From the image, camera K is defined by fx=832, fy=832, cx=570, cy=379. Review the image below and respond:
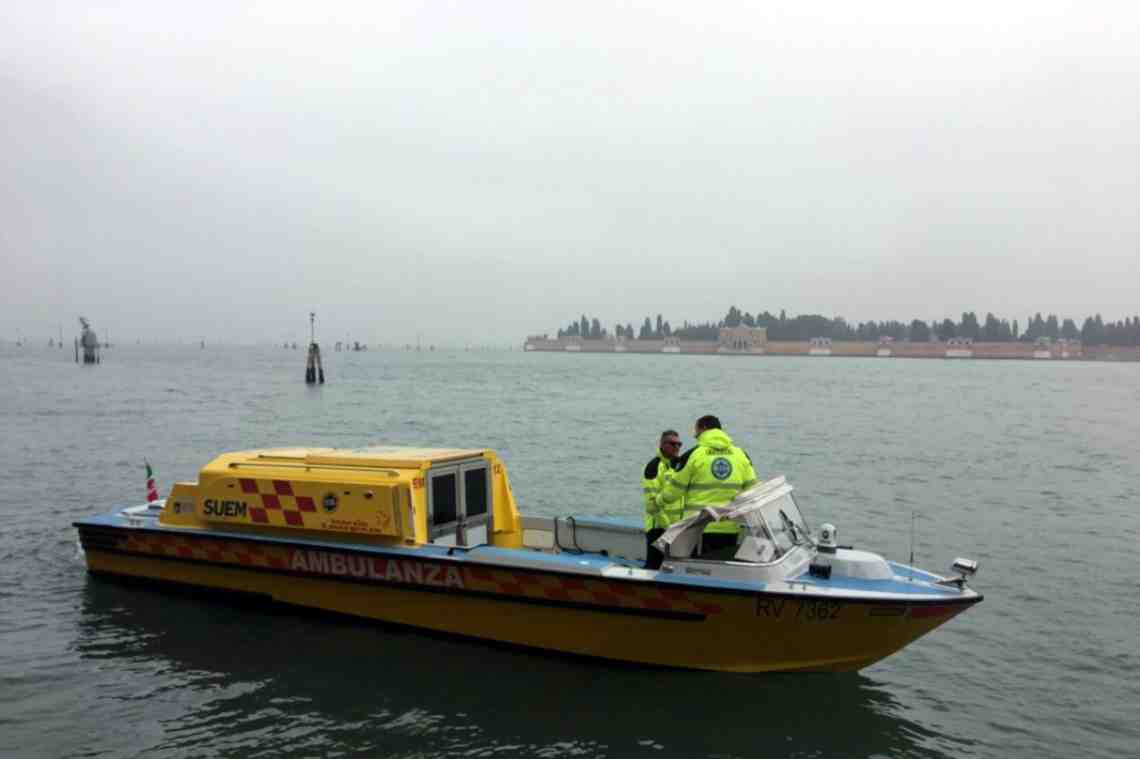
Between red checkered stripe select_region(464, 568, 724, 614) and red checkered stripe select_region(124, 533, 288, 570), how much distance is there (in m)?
2.60

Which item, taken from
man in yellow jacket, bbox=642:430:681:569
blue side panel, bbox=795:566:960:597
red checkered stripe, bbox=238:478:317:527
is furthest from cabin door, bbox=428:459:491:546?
blue side panel, bbox=795:566:960:597

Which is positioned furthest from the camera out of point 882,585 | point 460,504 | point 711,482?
point 460,504

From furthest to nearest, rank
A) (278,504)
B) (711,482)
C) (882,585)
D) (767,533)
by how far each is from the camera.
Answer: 1. (278,504)
2. (711,482)
3. (767,533)
4. (882,585)

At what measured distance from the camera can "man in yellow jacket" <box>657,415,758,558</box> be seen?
26.6 feet

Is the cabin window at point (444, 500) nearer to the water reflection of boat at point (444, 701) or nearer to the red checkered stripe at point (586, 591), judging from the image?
the red checkered stripe at point (586, 591)

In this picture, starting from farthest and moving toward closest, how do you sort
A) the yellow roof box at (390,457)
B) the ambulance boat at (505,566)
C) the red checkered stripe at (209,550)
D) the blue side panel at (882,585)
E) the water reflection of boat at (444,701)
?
the red checkered stripe at (209,550), the yellow roof box at (390,457), the ambulance boat at (505,566), the blue side panel at (882,585), the water reflection of boat at (444,701)

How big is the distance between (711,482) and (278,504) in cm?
490

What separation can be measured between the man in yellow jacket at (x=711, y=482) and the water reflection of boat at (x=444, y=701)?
4.43ft

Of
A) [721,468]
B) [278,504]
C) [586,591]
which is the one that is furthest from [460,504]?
[721,468]

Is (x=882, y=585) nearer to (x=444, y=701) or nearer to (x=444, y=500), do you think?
(x=444, y=701)

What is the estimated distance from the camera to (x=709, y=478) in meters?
8.22

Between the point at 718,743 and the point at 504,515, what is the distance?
402 cm

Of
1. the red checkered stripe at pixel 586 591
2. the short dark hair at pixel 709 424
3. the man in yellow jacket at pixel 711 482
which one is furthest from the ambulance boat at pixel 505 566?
the short dark hair at pixel 709 424

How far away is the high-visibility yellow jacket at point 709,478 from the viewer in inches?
323
